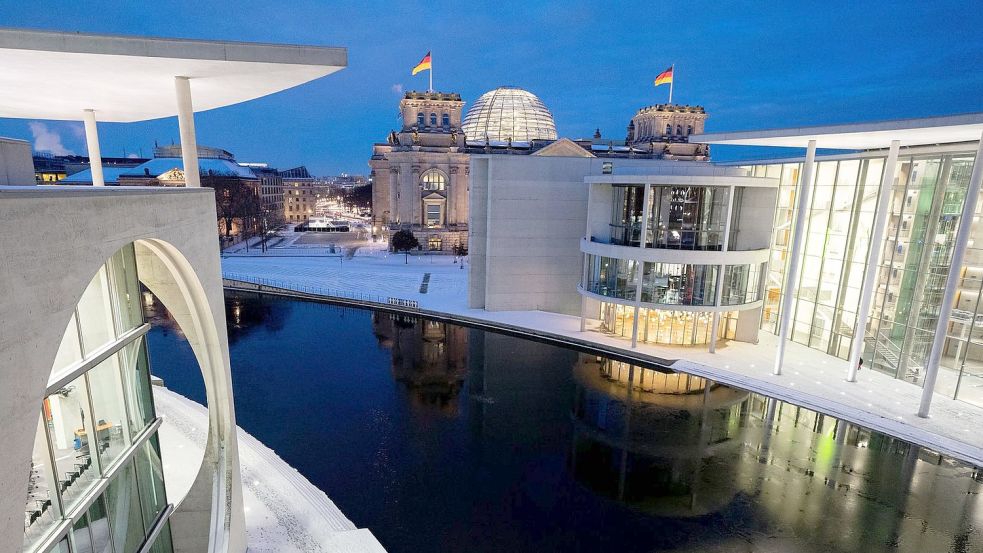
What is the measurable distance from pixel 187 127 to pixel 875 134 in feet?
73.3

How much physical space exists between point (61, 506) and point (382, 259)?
5159 centimetres

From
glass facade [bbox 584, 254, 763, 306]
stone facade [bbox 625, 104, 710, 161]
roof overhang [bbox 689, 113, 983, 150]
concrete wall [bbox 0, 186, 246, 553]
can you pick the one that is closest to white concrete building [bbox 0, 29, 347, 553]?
concrete wall [bbox 0, 186, 246, 553]

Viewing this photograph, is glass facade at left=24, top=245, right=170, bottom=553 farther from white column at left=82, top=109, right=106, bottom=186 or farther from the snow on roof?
the snow on roof

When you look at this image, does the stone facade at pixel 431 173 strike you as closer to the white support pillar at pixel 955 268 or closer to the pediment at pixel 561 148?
the pediment at pixel 561 148

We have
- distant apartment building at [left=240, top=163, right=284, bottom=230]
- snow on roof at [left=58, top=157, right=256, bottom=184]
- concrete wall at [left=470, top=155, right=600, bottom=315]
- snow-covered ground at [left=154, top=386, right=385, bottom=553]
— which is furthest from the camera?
distant apartment building at [left=240, top=163, right=284, bottom=230]

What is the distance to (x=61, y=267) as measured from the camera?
4.71 meters

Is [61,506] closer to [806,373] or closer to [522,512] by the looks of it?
[522,512]

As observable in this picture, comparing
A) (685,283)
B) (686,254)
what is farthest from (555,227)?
(685,283)

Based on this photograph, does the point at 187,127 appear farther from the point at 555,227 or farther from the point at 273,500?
the point at 555,227

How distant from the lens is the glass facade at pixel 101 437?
5270 mm

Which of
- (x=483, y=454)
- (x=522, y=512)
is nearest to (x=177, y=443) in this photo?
(x=483, y=454)

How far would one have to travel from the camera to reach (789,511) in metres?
13.5

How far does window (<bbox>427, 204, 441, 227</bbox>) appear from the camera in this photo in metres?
66.8

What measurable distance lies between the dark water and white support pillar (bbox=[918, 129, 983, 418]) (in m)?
3.05
